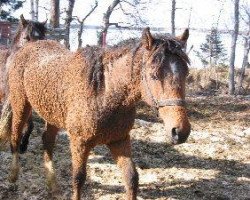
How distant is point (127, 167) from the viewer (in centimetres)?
374

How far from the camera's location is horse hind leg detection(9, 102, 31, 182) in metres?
4.86

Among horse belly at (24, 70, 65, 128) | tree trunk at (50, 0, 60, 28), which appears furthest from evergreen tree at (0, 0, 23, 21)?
horse belly at (24, 70, 65, 128)

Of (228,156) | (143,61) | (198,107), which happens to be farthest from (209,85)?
(143,61)

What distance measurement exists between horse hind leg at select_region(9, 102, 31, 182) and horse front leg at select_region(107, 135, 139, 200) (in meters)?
1.55

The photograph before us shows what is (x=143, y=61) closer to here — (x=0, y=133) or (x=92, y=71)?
(x=92, y=71)

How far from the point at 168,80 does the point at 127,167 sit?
1.23 m

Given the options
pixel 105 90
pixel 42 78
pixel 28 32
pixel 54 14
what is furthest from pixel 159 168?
pixel 54 14

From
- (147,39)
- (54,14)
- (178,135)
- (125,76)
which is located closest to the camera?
(178,135)

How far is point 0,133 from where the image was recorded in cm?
526

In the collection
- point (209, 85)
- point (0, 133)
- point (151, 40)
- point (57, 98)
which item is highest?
point (151, 40)

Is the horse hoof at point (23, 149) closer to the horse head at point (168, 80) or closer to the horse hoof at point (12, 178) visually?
the horse hoof at point (12, 178)

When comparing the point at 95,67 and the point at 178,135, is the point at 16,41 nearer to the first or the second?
the point at 95,67

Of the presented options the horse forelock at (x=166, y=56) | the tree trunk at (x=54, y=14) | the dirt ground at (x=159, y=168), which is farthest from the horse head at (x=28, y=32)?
the tree trunk at (x=54, y=14)

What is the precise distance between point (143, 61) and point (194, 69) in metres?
19.6
